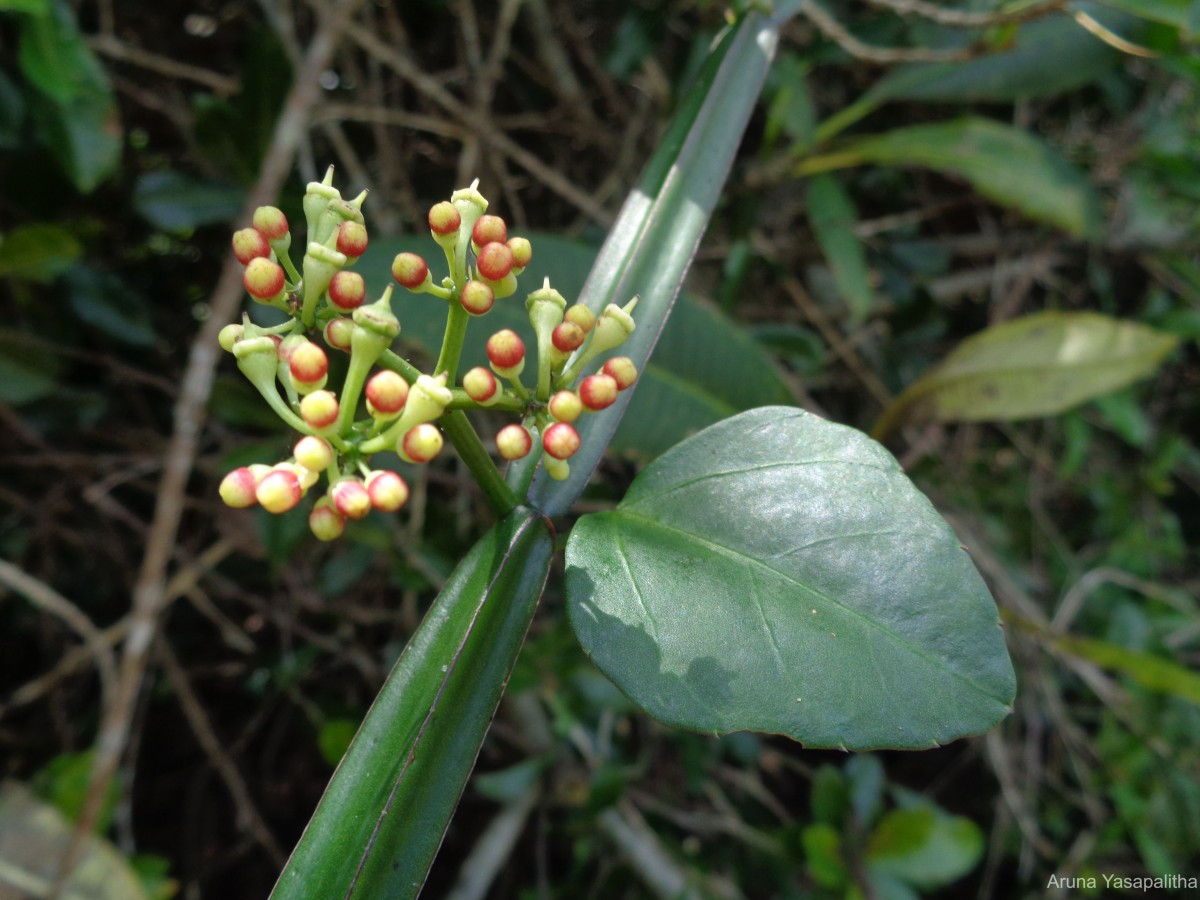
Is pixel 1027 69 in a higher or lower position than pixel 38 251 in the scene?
higher

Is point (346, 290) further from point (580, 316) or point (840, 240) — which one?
point (840, 240)

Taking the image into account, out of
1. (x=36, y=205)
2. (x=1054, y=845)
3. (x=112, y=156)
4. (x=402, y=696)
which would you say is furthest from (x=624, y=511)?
(x=1054, y=845)

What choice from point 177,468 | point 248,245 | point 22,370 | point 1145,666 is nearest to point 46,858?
point 177,468

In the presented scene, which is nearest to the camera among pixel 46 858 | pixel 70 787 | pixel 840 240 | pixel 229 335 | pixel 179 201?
pixel 229 335

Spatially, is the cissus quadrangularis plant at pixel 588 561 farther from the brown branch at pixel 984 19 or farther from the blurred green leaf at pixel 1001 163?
the blurred green leaf at pixel 1001 163

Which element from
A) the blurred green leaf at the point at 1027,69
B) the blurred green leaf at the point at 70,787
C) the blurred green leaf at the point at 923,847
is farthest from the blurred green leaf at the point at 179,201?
the blurred green leaf at the point at 923,847

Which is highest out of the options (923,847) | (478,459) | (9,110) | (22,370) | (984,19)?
(984,19)

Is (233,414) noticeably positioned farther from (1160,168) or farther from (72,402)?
(1160,168)
